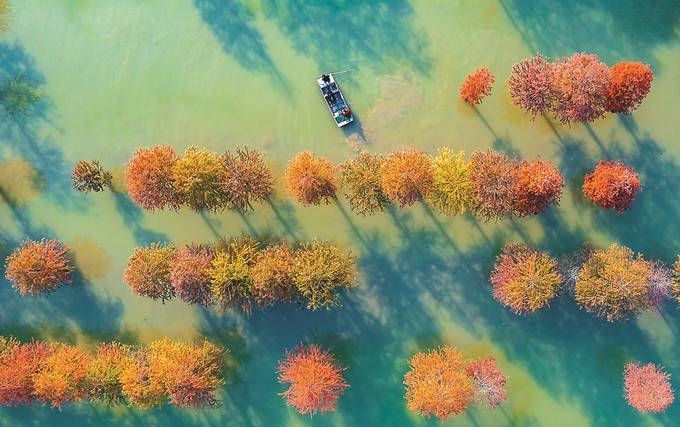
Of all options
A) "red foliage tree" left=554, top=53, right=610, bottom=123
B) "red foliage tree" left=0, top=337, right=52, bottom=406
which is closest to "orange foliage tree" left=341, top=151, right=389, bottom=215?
"red foliage tree" left=554, top=53, right=610, bottom=123

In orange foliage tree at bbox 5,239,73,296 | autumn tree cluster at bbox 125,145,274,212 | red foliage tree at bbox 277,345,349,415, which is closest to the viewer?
autumn tree cluster at bbox 125,145,274,212

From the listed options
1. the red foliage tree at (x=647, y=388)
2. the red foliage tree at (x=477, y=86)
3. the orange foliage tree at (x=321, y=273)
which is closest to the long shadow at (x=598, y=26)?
the red foliage tree at (x=477, y=86)

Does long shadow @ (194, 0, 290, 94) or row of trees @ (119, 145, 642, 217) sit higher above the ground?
long shadow @ (194, 0, 290, 94)

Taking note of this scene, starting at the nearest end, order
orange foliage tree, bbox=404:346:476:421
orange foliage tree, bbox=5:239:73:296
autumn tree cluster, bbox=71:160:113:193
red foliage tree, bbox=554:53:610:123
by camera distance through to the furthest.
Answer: red foliage tree, bbox=554:53:610:123, orange foliage tree, bbox=404:346:476:421, orange foliage tree, bbox=5:239:73:296, autumn tree cluster, bbox=71:160:113:193

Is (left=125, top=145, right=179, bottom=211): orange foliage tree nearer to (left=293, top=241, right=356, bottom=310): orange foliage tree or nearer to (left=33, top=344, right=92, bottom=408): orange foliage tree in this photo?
(left=293, top=241, right=356, bottom=310): orange foliage tree

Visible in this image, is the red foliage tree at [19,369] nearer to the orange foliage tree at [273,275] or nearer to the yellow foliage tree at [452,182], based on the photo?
the orange foliage tree at [273,275]

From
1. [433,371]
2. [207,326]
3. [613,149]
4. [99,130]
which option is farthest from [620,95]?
[99,130]

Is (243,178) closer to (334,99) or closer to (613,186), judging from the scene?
(334,99)

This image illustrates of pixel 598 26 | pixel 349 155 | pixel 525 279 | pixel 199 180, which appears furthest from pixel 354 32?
pixel 525 279
